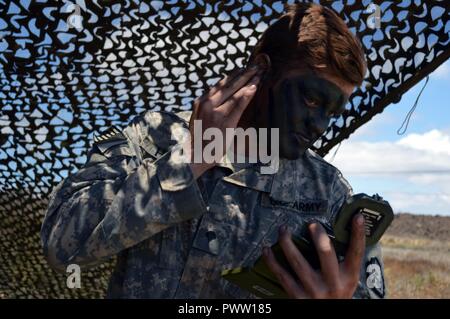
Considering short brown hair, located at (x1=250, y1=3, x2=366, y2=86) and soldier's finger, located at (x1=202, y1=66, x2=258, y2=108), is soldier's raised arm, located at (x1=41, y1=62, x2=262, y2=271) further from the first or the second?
short brown hair, located at (x1=250, y1=3, x2=366, y2=86)

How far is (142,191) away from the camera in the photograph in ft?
5.30

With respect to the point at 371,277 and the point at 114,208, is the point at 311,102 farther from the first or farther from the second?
the point at 114,208

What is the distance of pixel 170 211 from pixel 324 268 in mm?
392

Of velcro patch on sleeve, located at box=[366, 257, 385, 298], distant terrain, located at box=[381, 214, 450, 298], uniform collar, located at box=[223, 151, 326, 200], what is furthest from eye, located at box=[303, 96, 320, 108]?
distant terrain, located at box=[381, 214, 450, 298]

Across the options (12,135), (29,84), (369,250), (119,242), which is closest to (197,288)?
(119,242)

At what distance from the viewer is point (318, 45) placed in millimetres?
1947

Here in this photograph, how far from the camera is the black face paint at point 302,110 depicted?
6.37ft

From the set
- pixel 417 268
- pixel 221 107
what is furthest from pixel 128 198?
pixel 417 268

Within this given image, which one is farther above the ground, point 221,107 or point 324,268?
point 221,107

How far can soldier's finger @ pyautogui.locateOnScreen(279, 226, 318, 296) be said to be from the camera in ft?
4.68

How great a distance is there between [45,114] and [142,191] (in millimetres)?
2174

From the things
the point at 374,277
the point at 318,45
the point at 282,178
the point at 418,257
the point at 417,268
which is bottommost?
the point at 418,257
